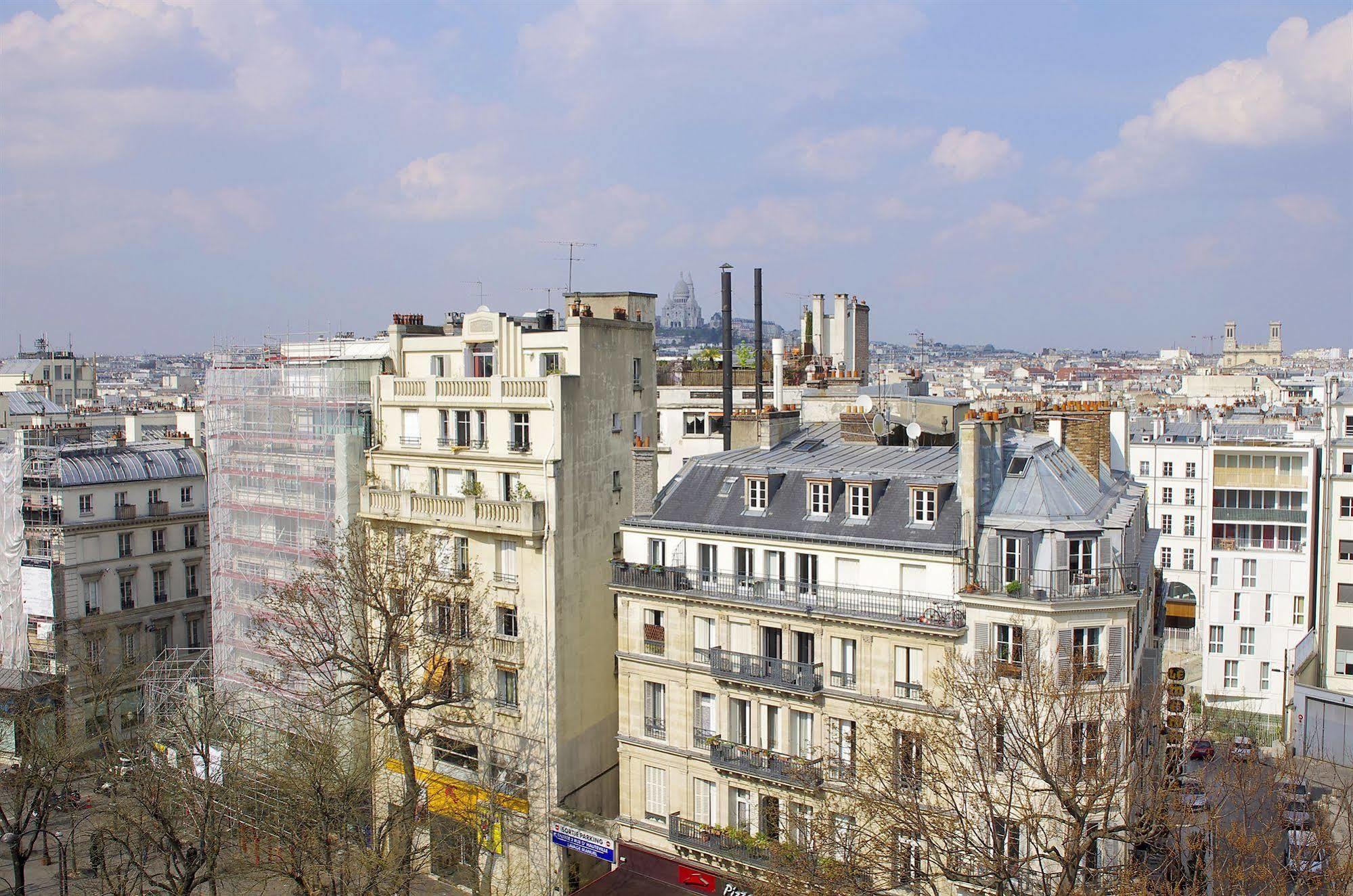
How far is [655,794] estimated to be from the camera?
35781 millimetres

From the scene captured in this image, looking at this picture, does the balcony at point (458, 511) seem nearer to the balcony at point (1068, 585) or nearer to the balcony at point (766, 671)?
the balcony at point (766, 671)

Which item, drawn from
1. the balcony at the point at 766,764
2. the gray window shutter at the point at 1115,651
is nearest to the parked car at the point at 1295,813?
the gray window shutter at the point at 1115,651

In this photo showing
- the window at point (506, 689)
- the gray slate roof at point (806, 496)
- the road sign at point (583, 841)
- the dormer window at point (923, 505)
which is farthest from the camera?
the window at point (506, 689)

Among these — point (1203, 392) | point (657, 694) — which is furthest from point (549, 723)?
point (1203, 392)

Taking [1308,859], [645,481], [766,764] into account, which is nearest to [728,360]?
[645,481]

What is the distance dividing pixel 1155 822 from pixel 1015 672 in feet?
15.9

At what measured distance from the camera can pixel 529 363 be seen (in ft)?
129

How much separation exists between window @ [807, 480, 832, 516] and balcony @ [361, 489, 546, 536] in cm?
938

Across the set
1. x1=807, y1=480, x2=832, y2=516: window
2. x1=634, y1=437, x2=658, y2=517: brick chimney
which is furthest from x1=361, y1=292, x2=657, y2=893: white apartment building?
x1=807, y1=480, x2=832, y2=516: window

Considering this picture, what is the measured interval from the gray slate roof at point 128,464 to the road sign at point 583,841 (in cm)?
3339

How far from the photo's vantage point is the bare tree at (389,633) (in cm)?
3672

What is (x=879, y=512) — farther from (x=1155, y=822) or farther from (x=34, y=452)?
(x=34, y=452)

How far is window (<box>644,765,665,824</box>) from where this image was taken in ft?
116

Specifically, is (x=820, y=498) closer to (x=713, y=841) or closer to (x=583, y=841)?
(x=713, y=841)
